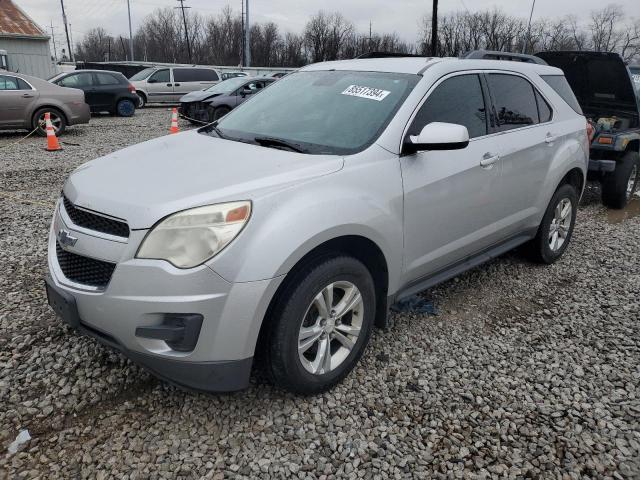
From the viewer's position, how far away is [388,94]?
3141 millimetres

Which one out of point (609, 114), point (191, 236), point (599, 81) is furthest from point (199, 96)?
point (191, 236)

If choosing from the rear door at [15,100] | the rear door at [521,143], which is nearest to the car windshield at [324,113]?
the rear door at [521,143]

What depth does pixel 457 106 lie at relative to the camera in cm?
338

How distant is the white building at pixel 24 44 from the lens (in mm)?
26594

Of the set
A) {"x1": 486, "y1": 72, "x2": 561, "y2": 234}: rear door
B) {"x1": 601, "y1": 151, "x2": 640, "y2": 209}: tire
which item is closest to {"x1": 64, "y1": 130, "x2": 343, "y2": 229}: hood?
{"x1": 486, "y1": 72, "x2": 561, "y2": 234}: rear door

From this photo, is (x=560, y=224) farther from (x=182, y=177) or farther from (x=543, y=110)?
(x=182, y=177)

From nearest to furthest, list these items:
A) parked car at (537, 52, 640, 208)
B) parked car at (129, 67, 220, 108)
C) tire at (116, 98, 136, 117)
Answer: parked car at (537, 52, 640, 208), tire at (116, 98, 136, 117), parked car at (129, 67, 220, 108)

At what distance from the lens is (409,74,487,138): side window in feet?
10.3

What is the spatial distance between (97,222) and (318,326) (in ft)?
3.93

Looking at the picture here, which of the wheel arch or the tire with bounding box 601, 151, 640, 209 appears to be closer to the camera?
the wheel arch

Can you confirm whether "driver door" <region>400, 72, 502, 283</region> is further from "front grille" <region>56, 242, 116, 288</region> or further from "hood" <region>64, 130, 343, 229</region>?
"front grille" <region>56, 242, 116, 288</region>

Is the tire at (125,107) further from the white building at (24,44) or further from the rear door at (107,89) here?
the white building at (24,44)

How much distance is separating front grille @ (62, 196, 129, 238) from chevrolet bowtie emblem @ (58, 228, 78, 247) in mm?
70

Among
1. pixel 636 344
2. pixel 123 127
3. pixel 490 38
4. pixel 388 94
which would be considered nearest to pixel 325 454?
pixel 388 94
